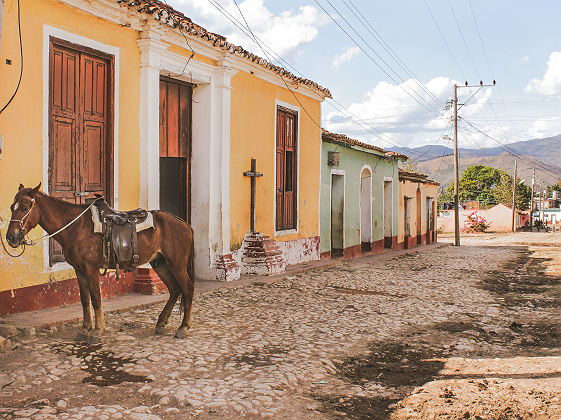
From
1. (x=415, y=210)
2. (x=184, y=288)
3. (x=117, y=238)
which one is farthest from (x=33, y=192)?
(x=415, y=210)

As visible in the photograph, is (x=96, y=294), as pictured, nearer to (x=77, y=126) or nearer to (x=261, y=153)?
(x=77, y=126)

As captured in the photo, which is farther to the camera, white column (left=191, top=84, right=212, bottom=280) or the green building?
the green building

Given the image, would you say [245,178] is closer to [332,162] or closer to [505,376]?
[332,162]

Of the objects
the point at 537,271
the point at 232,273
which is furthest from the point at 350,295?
the point at 537,271

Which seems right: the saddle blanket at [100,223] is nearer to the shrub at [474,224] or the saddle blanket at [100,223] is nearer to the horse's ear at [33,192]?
the horse's ear at [33,192]

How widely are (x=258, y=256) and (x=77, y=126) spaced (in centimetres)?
443

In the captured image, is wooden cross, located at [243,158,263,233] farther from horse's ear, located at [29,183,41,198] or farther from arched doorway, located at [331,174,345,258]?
horse's ear, located at [29,183,41,198]

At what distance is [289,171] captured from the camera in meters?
12.6

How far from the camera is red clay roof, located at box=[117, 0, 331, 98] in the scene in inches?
295

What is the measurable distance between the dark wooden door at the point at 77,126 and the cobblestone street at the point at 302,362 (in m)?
1.73

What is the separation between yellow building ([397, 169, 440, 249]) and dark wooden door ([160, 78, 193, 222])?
12753 millimetres

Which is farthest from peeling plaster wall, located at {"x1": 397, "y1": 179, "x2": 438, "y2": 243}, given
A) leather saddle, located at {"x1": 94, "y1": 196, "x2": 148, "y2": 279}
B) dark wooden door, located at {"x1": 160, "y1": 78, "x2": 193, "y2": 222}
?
leather saddle, located at {"x1": 94, "y1": 196, "x2": 148, "y2": 279}

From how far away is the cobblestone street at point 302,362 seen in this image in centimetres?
378

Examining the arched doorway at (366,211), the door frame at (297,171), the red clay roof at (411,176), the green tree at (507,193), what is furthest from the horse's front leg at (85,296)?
the green tree at (507,193)
